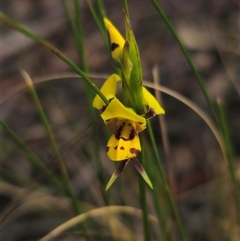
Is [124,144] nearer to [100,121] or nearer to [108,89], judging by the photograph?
Answer: [108,89]

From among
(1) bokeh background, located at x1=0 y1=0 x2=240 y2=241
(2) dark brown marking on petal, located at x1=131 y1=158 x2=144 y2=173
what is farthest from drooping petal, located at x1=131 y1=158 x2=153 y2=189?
(1) bokeh background, located at x1=0 y1=0 x2=240 y2=241

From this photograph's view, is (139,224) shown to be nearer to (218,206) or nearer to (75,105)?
(218,206)

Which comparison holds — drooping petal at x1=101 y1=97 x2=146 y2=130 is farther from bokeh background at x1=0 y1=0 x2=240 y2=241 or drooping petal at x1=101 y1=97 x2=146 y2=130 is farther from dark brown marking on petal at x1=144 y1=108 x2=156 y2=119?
bokeh background at x1=0 y1=0 x2=240 y2=241

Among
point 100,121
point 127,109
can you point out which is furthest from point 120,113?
point 100,121

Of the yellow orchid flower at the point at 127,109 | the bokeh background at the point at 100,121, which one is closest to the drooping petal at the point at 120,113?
the yellow orchid flower at the point at 127,109

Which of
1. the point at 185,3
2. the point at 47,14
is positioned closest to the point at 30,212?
the point at 47,14

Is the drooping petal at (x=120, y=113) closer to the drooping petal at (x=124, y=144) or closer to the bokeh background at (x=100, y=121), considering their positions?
the drooping petal at (x=124, y=144)
